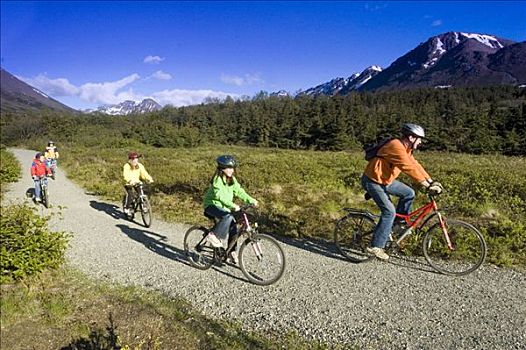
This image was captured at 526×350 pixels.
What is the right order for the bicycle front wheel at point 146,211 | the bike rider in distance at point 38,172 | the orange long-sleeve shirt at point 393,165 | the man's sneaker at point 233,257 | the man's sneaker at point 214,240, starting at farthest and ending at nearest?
the bike rider in distance at point 38,172 → the bicycle front wheel at point 146,211 → the man's sneaker at point 233,257 → the man's sneaker at point 214,240 → the orange long-sleeve shirt at point 393,165

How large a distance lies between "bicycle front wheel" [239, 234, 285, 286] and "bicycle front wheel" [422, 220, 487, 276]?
2.67 m

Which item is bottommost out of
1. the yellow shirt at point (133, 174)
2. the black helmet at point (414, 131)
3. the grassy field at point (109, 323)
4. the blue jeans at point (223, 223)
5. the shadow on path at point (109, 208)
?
the grassy field at point (109, 323)

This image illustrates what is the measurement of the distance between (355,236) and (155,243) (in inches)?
187

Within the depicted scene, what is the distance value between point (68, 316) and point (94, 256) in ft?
8.97

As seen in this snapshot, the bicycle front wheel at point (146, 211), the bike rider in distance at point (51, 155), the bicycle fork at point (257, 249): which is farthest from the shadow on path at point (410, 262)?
the bike rider in distance at point (51, 155)

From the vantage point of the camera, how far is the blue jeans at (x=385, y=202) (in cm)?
599

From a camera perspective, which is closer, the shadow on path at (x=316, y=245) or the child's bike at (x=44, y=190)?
the shadow on path at (x=316, y=245)

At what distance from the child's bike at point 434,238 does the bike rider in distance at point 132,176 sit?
6.42 metres

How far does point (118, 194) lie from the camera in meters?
14.6

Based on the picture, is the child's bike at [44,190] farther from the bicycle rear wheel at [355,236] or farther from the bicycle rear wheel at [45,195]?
the bicycle rear wheel at [355,236]

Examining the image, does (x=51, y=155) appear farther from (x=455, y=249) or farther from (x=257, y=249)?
(x=455, y=249)

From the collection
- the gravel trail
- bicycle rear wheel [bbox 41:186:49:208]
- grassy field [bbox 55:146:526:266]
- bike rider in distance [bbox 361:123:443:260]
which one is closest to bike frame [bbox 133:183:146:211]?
grassy field [bbox 55:146:526:266]

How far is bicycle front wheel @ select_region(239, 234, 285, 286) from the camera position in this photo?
578 cm

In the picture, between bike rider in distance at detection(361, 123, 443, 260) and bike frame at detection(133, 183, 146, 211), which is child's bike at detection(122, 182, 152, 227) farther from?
bike rider in distance at detection(361, 123, 443, 260)
